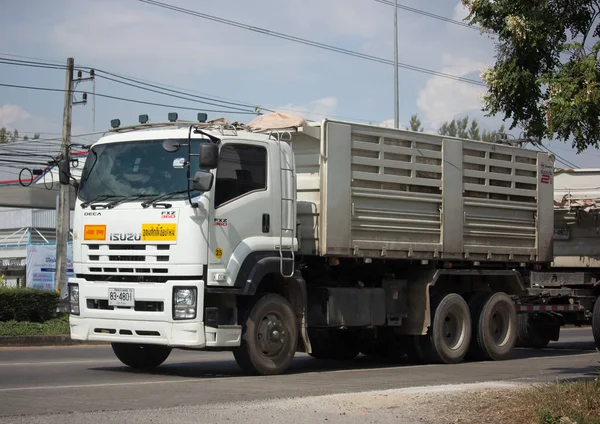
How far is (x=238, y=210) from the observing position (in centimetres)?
1218


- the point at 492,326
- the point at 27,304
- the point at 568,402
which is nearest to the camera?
the point at 568,402

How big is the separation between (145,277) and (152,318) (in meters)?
0.57

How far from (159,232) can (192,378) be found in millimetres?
1977

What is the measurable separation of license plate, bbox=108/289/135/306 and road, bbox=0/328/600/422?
96 cm

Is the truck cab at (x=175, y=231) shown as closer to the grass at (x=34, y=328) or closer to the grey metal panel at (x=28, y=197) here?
the grass at (x=34, y=328)

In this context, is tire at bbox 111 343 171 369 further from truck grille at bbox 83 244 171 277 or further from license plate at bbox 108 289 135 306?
truck grille at bbox 83 244 171 277

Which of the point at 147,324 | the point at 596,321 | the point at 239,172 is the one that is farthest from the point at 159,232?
the point at 596,321

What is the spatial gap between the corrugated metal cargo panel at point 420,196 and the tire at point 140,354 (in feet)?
8.66

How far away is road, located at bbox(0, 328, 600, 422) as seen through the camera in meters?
9.46

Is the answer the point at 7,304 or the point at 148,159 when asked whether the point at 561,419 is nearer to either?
the point at 148,159

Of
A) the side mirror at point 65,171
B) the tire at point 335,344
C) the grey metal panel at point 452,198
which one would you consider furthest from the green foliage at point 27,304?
the grey metal panel at point 452,198

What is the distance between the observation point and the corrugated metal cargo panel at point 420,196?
44.1ft

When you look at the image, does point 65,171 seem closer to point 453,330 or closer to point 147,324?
point 147,324

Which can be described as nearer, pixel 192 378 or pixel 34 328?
pixel 192 378
